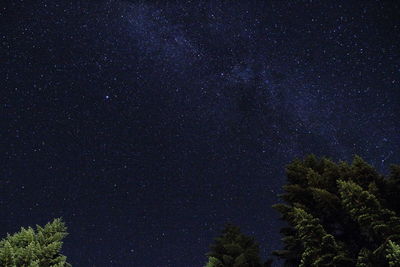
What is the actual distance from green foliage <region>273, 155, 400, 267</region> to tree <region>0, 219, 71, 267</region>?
1031cm

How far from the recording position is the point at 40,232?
693 inches

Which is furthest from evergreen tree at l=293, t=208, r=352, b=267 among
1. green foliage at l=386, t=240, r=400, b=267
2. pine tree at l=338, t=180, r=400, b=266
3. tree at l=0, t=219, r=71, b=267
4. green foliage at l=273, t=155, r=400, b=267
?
tree at l=0, t=219, r=71, b=267

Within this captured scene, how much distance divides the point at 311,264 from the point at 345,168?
167 inches

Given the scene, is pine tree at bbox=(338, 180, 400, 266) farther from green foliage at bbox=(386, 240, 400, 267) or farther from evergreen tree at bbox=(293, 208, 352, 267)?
evergreen tree at bbox=(293, 208, 352, 267)

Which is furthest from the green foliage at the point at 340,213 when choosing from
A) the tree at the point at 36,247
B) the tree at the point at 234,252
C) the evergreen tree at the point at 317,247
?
the tree at the point at 36,247

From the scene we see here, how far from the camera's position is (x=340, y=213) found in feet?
49.4

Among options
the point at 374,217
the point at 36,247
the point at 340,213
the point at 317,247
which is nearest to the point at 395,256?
the point at 374,217

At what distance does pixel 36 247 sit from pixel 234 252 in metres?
9.46

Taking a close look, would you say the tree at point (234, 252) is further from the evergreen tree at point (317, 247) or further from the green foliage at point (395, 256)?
the green foliage at point (395, 256)

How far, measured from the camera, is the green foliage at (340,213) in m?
12.5

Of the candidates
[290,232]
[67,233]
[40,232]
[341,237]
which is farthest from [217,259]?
[40,232]

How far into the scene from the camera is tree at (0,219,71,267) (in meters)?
14.8

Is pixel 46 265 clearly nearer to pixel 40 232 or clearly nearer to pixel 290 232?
pixel 40 232

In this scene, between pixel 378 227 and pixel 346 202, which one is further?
pixel 346 202
